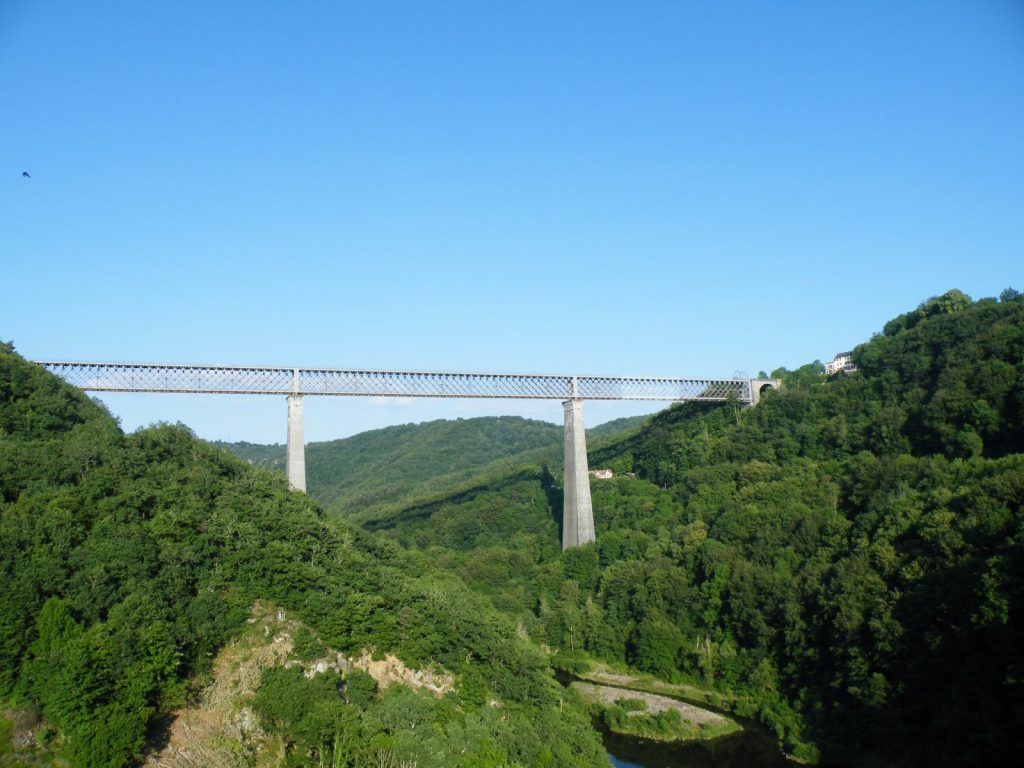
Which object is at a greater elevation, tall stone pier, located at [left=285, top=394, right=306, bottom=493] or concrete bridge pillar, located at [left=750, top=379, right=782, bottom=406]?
concrete bridge pillar, located at [left=750, top=379, right=782, bottom=406]

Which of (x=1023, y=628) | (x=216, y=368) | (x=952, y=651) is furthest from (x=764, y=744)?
(x=216, y=368)

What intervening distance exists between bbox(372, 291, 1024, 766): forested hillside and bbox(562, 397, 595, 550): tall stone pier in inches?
38.8

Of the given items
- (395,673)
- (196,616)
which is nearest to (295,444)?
(395,673)

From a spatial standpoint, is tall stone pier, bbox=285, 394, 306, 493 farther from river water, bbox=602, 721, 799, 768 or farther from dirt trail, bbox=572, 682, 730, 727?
river water, bbox=602, 721, 799, 768

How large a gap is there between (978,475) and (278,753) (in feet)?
86.5

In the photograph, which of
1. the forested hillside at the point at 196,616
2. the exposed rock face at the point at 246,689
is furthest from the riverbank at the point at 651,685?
the exposed rock face at the point at 246,689

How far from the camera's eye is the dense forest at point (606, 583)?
19.1m

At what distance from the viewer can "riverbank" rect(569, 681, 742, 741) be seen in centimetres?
3105

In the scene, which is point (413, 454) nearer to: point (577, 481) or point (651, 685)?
point (577, 481)

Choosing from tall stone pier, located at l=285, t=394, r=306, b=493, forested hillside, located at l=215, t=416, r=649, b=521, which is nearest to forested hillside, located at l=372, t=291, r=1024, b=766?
tall stone pier, located at l=285, t=394, r=306, b=493

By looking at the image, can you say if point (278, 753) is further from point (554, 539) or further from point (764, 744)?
point (554, 539)

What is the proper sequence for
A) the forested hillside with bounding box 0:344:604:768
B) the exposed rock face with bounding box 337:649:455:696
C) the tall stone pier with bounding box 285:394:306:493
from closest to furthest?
the forested hillside with bounding box 0:344:604:768 → the exposed rock face with bounding box 337:649:455:696 → the tall stone pier with bounding box 285:394:306:493

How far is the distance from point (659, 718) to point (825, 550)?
9456 mm

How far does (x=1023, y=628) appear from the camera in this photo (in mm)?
24719
